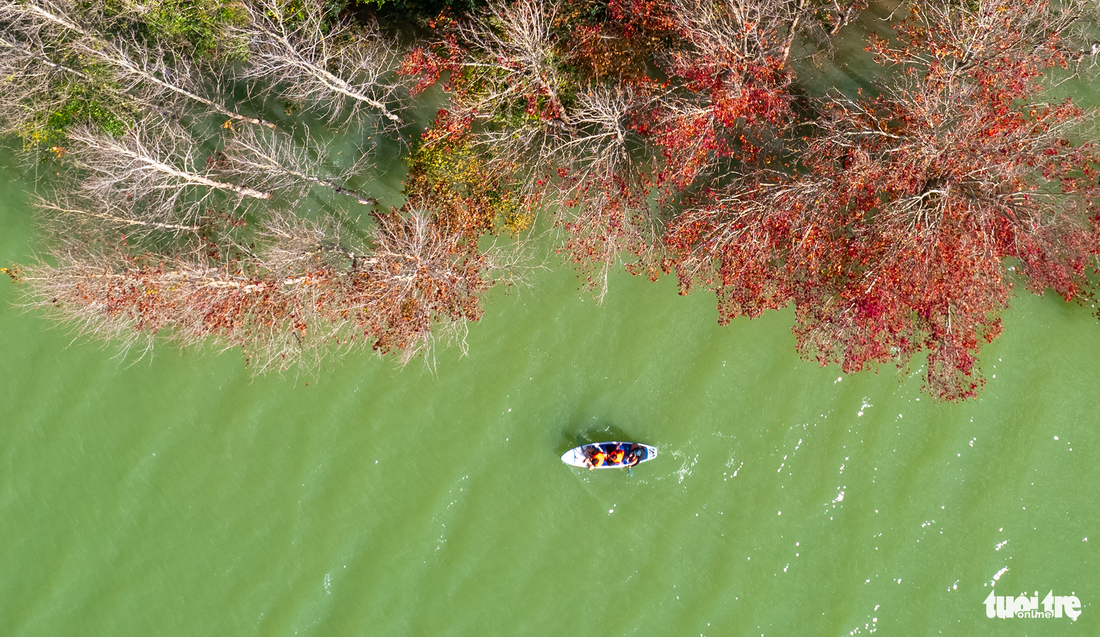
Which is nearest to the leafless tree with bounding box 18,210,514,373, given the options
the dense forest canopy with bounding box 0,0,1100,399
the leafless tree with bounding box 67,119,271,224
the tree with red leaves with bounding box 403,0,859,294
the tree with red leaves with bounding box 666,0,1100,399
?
the dense forest canopy with bounding box 0,0,1100,399

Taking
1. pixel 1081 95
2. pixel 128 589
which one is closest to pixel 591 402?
pixel 128 589

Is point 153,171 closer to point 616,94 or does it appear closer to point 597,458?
point 616,94

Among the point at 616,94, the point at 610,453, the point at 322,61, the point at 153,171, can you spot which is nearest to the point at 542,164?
the point at 616,94

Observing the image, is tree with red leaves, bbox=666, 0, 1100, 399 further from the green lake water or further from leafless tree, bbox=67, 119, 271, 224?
leafless tree, bbox=67, 119, 271, 224

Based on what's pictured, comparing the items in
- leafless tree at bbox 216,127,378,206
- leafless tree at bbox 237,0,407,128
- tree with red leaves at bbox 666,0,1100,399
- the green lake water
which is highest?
leafless tree at bbox 237,0,407,128

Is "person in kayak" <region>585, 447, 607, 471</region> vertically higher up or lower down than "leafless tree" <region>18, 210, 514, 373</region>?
lower down

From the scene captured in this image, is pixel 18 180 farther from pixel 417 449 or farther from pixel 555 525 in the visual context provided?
pixel 555 525

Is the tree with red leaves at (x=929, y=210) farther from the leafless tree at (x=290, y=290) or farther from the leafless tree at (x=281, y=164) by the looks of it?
the leafless tree at (x=281, y=164)
